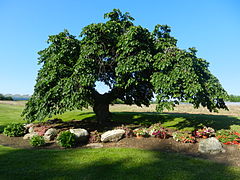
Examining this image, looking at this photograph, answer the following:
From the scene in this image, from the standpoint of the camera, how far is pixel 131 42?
12391 mm

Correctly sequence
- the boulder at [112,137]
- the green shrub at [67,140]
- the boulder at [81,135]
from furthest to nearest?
the boulder at [112,137] < the boulder at [81,135] < the green shrub at [67,140]

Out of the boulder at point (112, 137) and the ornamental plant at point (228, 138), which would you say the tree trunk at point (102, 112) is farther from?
the ornamental plant at point (228, 138)

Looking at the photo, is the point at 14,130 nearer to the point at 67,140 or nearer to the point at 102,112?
the point at 67,140

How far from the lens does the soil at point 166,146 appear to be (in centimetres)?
922

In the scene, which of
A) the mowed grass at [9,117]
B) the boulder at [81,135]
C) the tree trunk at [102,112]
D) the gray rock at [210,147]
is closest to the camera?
the gray rock at [210,147]

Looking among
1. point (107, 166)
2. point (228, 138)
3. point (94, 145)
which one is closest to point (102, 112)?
point (94, 145)

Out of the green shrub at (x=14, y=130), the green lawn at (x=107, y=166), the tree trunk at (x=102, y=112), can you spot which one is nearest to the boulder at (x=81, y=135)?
the green lawn at (x=107, y=166)

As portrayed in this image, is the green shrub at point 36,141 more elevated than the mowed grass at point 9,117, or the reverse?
the mowed grass at point 9,117

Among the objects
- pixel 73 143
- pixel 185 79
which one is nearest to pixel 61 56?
pixel 73 143

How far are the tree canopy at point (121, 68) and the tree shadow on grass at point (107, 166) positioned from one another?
4004 millimetres

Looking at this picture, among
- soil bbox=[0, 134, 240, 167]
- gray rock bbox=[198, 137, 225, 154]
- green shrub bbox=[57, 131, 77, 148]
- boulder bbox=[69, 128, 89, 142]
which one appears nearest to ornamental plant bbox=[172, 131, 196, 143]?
soil bbox=[0, 134, 240, 167]

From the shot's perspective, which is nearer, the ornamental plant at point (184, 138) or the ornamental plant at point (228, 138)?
the ornamental plant at point (228, 138)

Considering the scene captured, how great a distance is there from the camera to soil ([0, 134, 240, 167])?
9.22 m

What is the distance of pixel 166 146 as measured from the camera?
1106cm
